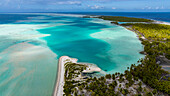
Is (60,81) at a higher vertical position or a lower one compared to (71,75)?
lower

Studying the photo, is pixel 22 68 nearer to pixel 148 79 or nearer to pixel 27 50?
pixel 27 50

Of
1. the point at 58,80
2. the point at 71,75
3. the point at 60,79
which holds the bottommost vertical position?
the point at 58,80

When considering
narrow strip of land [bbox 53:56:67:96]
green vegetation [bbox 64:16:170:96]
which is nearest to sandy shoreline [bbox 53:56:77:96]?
narrow strip of land [bbox 53:56:67:96]

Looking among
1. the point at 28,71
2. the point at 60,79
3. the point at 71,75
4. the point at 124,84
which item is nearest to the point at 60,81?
the point at 60,79

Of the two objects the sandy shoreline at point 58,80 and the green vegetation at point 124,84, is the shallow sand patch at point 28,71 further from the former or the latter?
the green vegetation at point 124,84

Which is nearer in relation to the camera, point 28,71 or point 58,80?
point 58,80

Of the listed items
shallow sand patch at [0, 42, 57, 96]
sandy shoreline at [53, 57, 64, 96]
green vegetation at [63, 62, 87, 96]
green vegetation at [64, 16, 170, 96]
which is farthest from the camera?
shallow sand patch at [0, 42, 57, 96]

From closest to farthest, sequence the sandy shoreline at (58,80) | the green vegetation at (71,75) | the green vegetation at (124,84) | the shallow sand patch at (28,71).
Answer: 1. the green vegetation at (124,84)
2. the green vegetation at (71,75)
3. the sandy shoreline at (58,80)
4. the shallow sand patch at (28,71)

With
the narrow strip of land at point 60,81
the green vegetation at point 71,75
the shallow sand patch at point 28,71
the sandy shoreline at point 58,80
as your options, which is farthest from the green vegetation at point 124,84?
the shallow sand patch at point 28,71

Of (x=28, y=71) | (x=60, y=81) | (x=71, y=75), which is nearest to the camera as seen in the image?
(x=60, y=81)

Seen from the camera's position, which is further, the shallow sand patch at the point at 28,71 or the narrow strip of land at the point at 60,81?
the shallow sand patch at the point at 28,71

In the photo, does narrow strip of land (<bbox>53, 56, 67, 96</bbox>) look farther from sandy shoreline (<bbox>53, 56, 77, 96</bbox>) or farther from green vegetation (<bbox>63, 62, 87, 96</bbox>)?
green vegetation (<bbox>63, 62, 87, 96</bbox>)

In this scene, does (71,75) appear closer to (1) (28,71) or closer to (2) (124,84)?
(2) (124,84)
